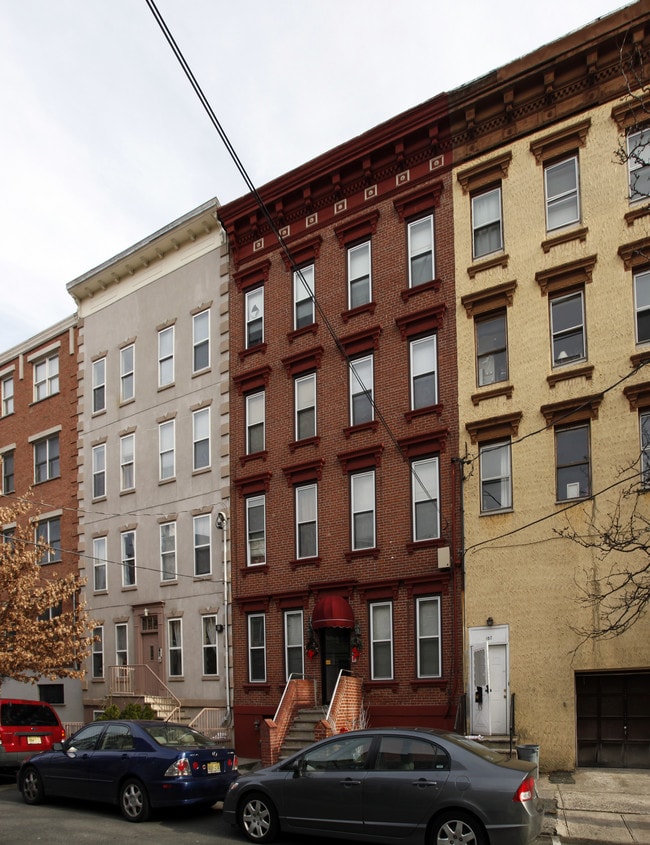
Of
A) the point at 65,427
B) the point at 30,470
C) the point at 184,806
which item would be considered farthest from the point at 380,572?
the point at 30,470

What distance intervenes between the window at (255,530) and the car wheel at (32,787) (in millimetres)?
9667

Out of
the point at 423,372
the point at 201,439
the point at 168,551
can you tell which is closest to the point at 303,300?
the point at 423,372

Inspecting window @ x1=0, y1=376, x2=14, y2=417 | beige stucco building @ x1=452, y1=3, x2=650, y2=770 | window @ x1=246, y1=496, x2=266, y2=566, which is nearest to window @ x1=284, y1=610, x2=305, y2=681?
window @ x1=246, y1=496, x2=266, y2=566

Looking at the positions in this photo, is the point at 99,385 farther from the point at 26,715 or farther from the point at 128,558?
the point at 26,715

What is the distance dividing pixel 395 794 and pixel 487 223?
554 inches

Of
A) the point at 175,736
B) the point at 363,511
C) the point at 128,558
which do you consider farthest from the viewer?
the point at 128,558

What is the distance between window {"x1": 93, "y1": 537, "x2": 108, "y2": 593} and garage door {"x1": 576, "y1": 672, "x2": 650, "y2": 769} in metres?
16.7

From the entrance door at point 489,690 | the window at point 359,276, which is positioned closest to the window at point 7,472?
the window at point 359,276

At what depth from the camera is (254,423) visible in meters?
26.5

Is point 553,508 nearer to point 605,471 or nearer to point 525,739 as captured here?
point 605,471

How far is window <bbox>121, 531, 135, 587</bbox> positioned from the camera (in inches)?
1171

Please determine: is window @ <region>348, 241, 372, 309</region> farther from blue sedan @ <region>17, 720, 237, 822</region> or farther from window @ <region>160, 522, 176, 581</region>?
blue sedan @ <region>17, 720, 237, 822</region>

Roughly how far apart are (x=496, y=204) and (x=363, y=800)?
1434 centimetres

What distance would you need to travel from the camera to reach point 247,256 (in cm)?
2742
